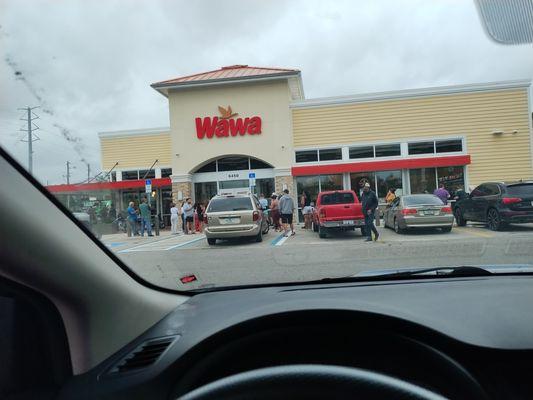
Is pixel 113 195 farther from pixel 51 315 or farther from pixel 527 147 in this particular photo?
pixel 527 147

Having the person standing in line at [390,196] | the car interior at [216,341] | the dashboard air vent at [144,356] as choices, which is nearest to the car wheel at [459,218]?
the person standing in line at [390,196]

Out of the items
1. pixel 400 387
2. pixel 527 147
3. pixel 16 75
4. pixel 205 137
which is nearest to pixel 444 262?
pixel 527 147

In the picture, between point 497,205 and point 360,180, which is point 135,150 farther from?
point 497,205

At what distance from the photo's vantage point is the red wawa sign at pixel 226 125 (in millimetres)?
2939

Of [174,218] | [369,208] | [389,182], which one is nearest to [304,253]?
[369,208]

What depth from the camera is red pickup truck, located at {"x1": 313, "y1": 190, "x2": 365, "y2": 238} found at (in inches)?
125

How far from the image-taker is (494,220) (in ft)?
9.77

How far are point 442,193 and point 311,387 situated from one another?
1917 millimetres

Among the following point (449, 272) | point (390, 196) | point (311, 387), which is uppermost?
point (390, 196)

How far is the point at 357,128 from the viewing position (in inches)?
127

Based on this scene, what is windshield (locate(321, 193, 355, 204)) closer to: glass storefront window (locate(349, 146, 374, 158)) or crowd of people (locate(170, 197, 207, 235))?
glass storefront window (locate(349, 146, 374, 158))

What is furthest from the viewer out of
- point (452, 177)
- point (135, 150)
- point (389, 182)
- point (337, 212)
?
point (337, 212)

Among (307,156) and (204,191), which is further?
(307,156)

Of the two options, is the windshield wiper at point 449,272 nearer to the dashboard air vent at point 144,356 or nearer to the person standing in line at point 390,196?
the person standing in line at point 390,196
